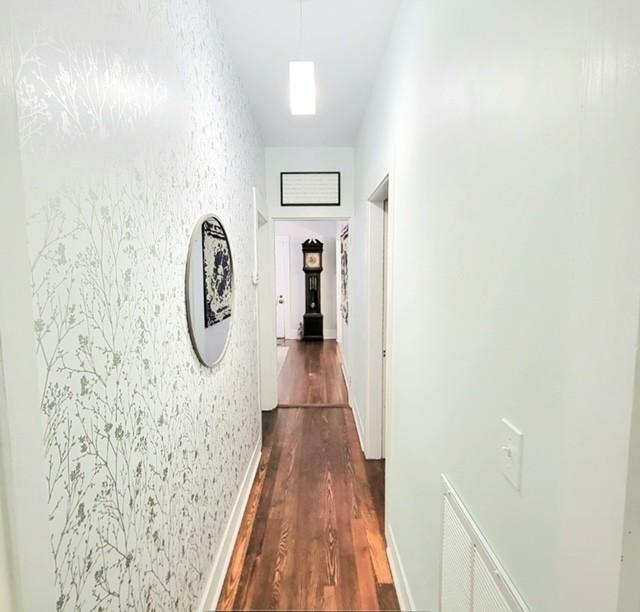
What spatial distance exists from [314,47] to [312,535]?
267cm

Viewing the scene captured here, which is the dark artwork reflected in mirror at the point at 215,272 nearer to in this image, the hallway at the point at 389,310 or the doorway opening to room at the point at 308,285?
the hallway at the point at 389,310

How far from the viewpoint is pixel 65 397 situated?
2.08 ft

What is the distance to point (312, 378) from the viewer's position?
15.5ft

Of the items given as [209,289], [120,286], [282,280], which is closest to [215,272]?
[209,289]

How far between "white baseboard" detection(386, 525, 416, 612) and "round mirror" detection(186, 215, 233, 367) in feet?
4.06

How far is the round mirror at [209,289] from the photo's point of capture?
1327 millimetres

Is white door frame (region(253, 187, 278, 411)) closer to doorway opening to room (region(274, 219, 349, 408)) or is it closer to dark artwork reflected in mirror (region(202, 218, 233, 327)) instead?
dark artwork reflected in mirror (region(202, 218, 233, 327))

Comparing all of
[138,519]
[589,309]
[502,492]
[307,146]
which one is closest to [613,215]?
[589,309]

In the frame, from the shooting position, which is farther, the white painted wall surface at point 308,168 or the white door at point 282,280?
the white door at point 282,280

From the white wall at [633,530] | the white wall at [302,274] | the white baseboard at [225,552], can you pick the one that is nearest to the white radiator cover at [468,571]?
the white wall at [633,530]

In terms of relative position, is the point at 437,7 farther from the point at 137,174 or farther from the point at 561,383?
the point at 561,383

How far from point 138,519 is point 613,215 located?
115cm

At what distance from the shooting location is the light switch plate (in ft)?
2.20

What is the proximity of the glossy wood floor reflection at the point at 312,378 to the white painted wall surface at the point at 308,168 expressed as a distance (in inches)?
78.5
